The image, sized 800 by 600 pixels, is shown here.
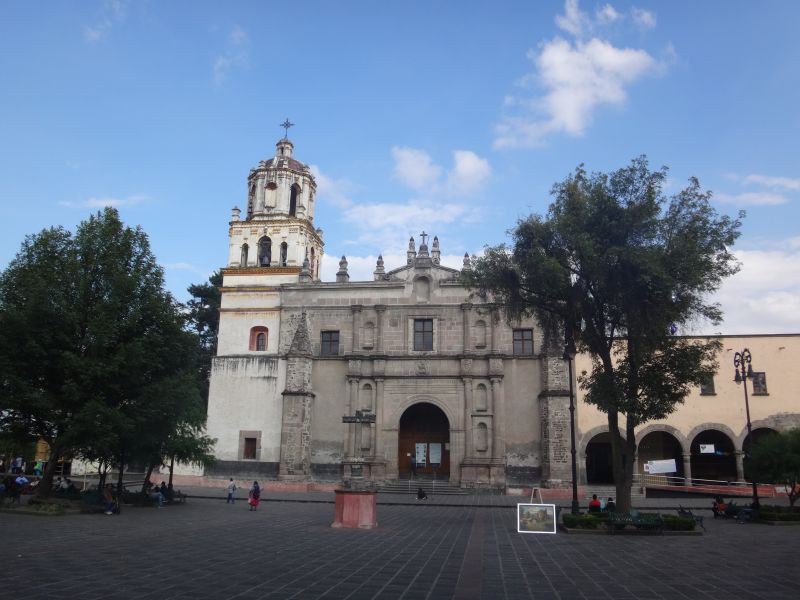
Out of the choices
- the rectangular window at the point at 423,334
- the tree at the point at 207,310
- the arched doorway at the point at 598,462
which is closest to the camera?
the rectangular window at the point at 423,334

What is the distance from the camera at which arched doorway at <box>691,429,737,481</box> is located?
1451 inches

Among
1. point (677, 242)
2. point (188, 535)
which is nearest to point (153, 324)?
point (188, 535)

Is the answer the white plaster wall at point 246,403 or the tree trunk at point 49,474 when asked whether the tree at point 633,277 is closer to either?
the tree trunk at point 49,474

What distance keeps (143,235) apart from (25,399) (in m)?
7.28

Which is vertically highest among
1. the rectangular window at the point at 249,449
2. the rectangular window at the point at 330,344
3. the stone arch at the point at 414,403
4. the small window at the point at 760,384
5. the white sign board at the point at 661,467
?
the rectangular window at the point at 330,344

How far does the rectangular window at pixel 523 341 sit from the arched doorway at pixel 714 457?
1089 cm

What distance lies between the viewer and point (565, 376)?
34.1 meters

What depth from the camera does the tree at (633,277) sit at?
18.9 m

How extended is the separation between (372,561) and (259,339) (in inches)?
1093

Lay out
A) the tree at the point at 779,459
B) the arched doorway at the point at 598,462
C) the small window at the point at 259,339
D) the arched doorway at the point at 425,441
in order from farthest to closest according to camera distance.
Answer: the arched doorway at the point at 598,462 → the small window at the point at 259,339 → the arched doorway at the point at 425,441 → the tree at the point at 779,459

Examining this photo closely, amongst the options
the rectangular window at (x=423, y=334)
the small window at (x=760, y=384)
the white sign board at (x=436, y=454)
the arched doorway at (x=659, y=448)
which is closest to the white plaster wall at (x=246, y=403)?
the rectangular window at (x=423, y=334)

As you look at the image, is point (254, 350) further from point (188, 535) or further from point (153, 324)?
point (188, 535)

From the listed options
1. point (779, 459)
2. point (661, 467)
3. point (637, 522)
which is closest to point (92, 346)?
point (637, 522)

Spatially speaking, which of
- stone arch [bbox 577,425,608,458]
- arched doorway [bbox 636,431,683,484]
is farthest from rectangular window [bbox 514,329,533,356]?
arched doorway [bbox 636,431,683,484]
